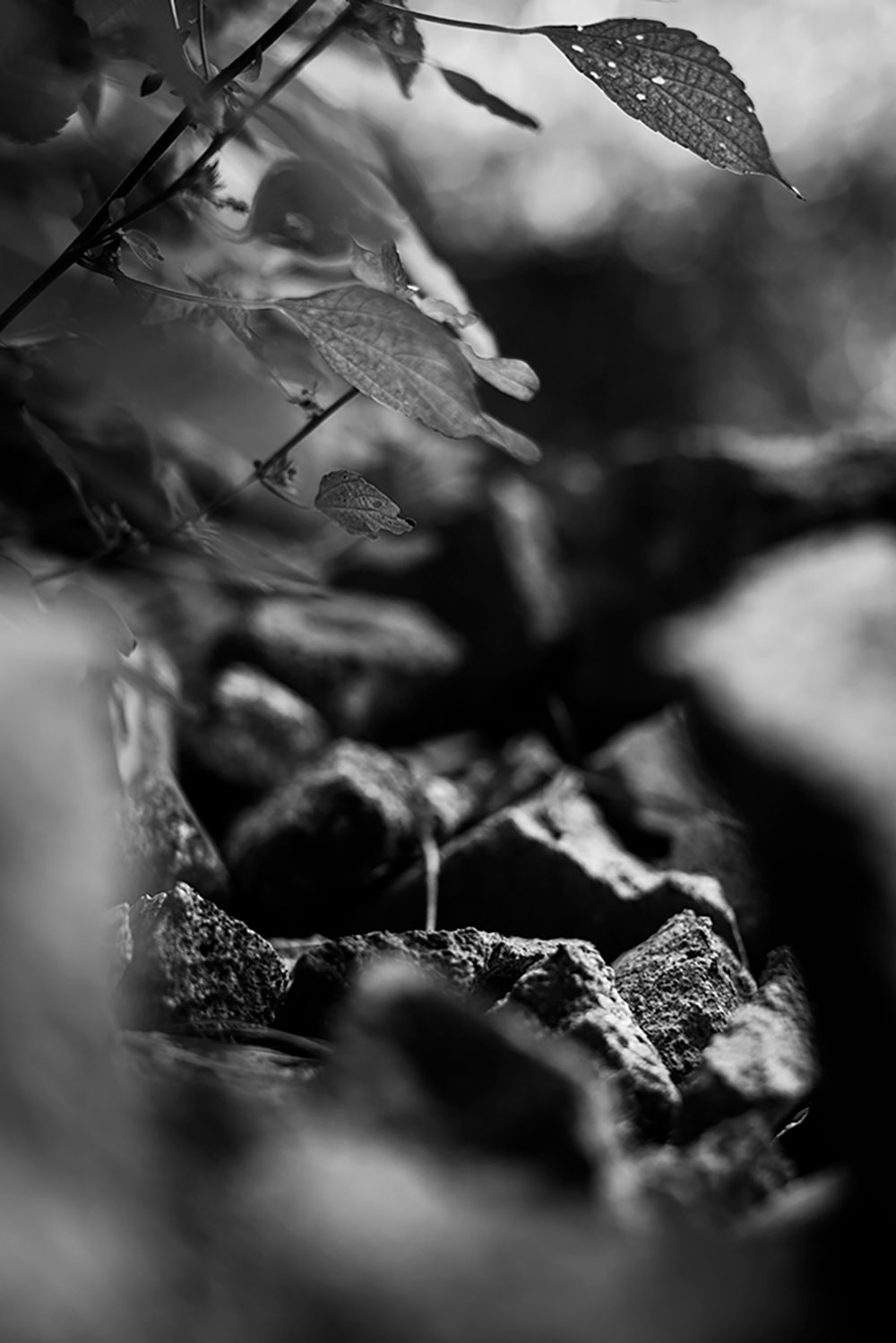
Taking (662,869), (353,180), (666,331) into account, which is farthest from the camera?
(666,331)

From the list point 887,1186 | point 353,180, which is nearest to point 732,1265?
point 887,1186

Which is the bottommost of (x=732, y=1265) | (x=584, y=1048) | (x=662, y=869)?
(x=732, y=1265)

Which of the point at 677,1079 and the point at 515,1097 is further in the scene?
the point at 677,1079

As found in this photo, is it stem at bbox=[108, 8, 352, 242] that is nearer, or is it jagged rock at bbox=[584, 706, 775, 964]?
stem at bbox=[108, 8, 352, 242]

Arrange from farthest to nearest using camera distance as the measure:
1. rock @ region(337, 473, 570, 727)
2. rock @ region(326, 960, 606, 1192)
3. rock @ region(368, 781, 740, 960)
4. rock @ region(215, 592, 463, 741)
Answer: rock @ region(337, 473, 570, 727) → rock @ region(215, 592, 463, 741) → rock @ region(368, 781, 740, 960) → rock @ region(326, 960, 606, 1192)

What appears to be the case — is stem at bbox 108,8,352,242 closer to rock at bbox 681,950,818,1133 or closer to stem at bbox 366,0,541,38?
stem at bbox 366,0,541,38

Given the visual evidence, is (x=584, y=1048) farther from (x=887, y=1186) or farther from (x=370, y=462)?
(x=370, y=462)

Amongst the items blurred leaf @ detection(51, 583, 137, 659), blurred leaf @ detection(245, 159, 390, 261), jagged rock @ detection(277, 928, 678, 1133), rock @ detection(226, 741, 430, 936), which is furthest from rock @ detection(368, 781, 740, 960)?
blurred leaf @ detection(245, 159, 390, 261)
